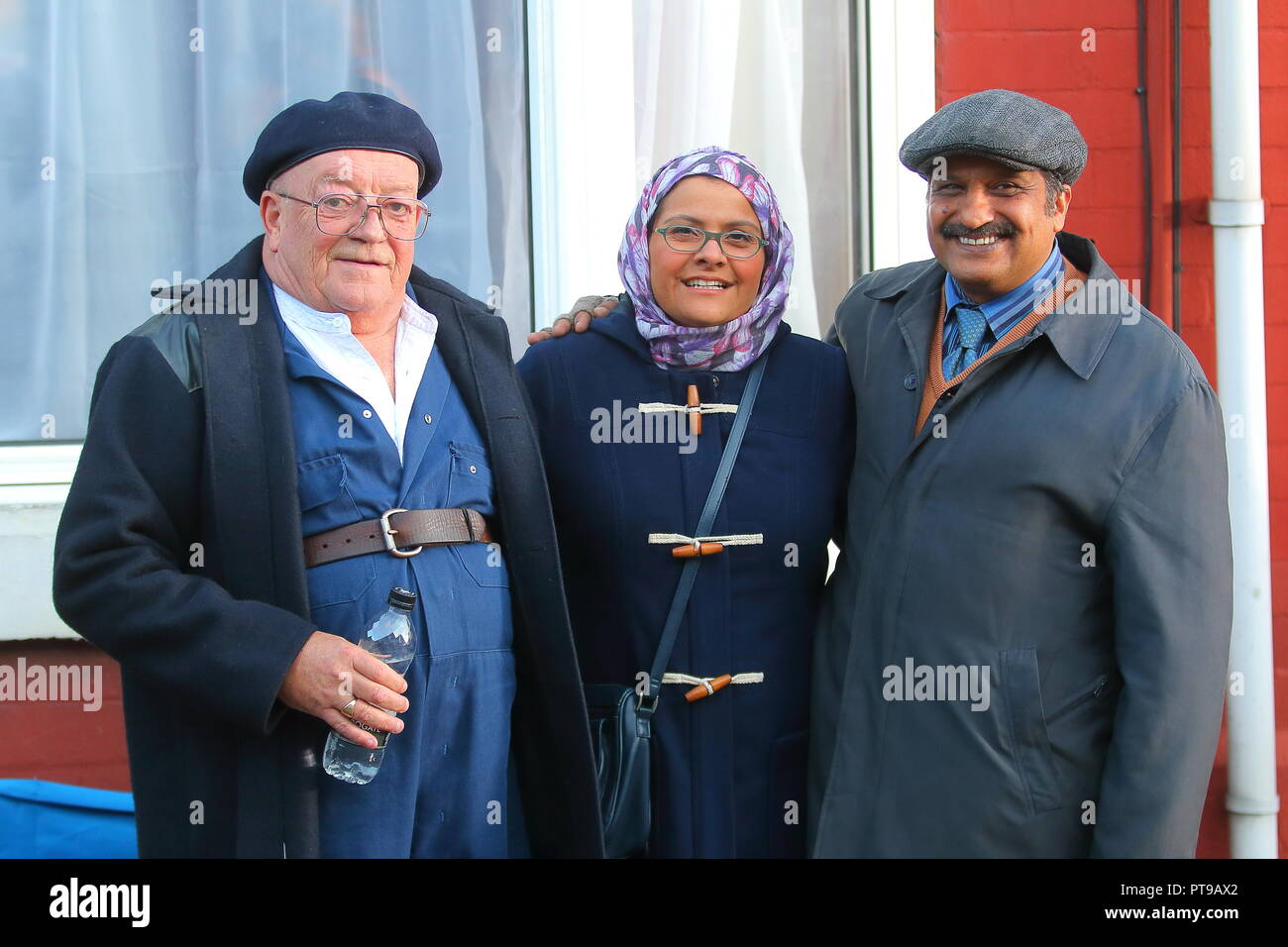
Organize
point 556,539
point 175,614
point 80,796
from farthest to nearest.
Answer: point 80,796 < point 556,539 < point 175,614

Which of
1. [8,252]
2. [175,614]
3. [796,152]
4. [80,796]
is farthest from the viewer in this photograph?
[796,152]

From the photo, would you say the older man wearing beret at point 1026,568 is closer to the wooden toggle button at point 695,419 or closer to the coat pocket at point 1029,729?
the coat pocket at point 1029,729

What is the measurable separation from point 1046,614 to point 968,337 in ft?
1.85

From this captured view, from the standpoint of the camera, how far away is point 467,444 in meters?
2.36

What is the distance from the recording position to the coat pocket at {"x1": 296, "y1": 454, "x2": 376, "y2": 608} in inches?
85.3

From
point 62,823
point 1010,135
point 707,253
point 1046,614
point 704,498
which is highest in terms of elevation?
point 1010,135

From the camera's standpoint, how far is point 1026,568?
233 centimetres

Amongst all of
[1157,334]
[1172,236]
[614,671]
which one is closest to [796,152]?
[1172,236]

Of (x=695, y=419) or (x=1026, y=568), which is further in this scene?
(x=695, y=419)

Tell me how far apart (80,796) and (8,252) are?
1.48m

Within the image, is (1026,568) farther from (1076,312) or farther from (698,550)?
(698,550)

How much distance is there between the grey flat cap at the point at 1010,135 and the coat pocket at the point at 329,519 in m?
1.28

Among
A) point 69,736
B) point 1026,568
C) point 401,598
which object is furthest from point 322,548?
point 69,736

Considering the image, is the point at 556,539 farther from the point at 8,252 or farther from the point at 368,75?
the point at 8,252
